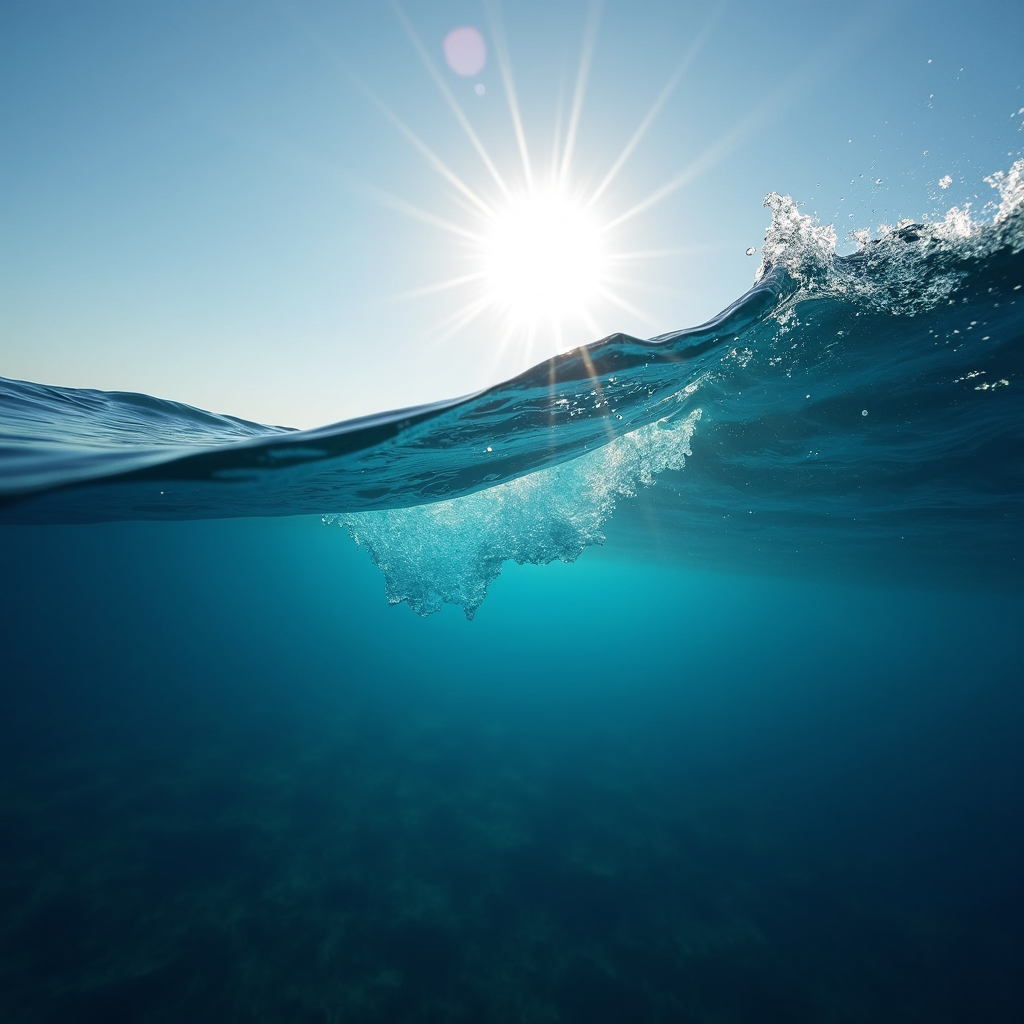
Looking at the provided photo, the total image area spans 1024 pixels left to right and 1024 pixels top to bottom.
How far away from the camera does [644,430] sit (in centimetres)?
959

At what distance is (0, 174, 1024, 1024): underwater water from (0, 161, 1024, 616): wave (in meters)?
0.07

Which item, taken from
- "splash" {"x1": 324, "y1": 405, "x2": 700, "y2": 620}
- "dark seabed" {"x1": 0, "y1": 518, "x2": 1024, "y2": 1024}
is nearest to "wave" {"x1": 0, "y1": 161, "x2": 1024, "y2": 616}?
"splash" {"x1": 324, "y1": 405, "x2": 700, "y2": 620}

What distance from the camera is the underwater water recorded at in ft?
19.0

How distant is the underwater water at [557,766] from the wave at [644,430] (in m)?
0.07

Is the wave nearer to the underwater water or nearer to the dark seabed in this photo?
the underwater water

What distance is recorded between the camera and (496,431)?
6.23 m

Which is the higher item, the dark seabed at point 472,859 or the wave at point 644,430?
the wave at point 644,430

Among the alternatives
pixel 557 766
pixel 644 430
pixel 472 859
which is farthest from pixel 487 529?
pixel 557 766

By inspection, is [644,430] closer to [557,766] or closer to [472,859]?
[472,859]

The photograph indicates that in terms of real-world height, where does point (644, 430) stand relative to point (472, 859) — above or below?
above

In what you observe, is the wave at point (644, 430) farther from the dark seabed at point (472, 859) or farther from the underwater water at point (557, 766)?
the dark seabed at point (472, 859)

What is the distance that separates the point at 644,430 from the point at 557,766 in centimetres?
1684

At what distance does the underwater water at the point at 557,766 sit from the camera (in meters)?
5.79

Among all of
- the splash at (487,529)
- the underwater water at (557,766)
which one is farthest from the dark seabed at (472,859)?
the splash at (487,529)
